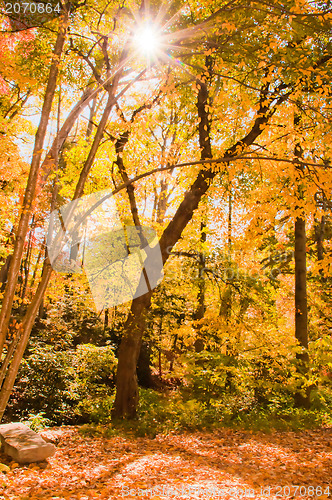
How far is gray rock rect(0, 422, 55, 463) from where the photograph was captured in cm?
395

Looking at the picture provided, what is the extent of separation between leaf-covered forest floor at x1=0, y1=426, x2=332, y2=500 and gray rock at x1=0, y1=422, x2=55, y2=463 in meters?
0.10

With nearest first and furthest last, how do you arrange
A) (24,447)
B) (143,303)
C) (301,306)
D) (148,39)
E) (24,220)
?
(24,220) → (24,447) → (148,39) → (143,303) → (301,306)

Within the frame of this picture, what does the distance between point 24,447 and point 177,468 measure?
6.35ft

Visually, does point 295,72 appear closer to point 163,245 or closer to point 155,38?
point 155,38

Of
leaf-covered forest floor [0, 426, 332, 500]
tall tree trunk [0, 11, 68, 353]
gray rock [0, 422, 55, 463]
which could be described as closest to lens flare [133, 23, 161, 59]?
tall tree trunk [0, 11, 68, 353]

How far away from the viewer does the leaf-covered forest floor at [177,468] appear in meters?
3.17

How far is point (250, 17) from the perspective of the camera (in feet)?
15.0

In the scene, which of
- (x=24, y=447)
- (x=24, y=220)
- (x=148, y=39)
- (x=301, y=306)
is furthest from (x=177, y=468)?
(x=148, y=39)

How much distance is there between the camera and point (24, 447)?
399 cm

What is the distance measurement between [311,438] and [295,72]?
6.08 m

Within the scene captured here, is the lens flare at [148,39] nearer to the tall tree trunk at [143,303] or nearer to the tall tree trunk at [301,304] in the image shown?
the tall tree trunk at [143,303]

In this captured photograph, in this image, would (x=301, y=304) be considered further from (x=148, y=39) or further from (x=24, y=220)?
(x=24, y=220)

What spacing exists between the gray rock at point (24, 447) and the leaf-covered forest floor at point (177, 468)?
0.10 metres

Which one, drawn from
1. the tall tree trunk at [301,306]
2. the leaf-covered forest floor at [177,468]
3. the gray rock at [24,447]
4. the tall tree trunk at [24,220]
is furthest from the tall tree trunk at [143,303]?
the tall tree trunk at [24,220]
